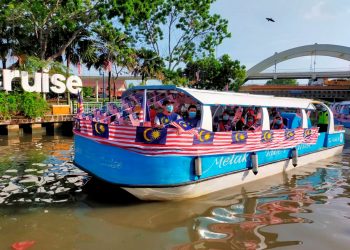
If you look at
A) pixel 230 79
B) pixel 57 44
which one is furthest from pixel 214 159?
pixel 230 79

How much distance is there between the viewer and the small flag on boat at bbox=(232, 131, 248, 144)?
8.47 meters

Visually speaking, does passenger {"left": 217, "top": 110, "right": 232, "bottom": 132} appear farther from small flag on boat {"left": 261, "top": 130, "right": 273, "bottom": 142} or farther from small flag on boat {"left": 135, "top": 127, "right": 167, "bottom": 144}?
small flag on boat {"left": 135, "top": 127, "right": 167, "bottom": 144}

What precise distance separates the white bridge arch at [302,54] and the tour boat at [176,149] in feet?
230

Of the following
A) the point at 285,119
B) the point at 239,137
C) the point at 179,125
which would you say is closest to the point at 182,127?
the point at 179,125

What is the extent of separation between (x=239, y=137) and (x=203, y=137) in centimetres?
138

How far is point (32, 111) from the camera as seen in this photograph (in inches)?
861

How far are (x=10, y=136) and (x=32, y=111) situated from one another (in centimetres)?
239

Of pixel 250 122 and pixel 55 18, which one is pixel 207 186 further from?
pixel 55 18

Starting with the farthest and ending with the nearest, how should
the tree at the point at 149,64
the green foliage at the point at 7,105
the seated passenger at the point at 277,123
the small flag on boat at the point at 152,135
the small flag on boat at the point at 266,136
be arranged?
the tree at the point at 149,64
the green foliage at the point at 7,105
the seated passenger at the point at 277,123
the small flag on boat at the point at 266,136
the small flag on boat at the point at 152,135

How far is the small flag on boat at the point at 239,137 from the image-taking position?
8.47m

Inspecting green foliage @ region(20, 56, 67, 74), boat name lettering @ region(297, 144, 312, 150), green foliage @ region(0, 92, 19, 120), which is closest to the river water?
boat name lettering @ region(297, 144, 312, 150)

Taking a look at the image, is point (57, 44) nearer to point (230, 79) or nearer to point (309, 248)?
point (230, 79)

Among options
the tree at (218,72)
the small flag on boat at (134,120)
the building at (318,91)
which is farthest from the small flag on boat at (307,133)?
the building at (318,91)

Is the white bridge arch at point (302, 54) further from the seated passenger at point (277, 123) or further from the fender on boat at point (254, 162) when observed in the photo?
the fender on boat at point (254, 162)
